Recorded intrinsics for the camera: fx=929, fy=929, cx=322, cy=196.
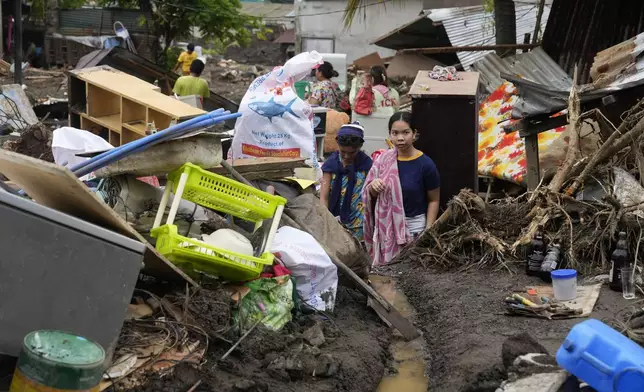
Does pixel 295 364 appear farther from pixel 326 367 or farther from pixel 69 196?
pixel 69 196

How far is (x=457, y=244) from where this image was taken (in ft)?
26.2

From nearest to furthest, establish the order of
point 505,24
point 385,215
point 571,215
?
point 571,215, point 385,215, point 505,24

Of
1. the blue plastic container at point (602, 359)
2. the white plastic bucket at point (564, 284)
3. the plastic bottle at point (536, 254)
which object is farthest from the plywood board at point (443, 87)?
the blue plastic container at point (602, 359)

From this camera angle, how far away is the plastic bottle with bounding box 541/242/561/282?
23.2 feet

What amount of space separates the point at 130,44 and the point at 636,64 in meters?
21.3

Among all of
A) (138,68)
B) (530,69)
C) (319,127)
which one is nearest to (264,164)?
(319,127)

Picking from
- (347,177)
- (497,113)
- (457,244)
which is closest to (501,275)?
(457,244)

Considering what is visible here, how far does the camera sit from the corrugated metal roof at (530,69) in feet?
44.1

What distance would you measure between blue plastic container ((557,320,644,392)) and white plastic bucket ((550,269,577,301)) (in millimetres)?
2155

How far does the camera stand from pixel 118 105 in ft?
33.8

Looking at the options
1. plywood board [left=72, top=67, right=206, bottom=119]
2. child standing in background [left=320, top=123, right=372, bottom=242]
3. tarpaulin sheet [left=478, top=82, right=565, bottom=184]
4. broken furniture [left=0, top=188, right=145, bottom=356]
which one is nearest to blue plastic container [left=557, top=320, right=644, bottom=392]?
broken furniture [left=0, top=188, right=145, bottom=356]

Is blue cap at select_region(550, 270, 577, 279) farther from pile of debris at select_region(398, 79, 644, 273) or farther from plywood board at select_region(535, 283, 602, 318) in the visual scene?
pile of debris at select_region(398, 79, 644, 273)

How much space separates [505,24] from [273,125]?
969 cm

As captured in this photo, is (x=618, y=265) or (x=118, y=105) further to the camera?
(x=118, y=105)
